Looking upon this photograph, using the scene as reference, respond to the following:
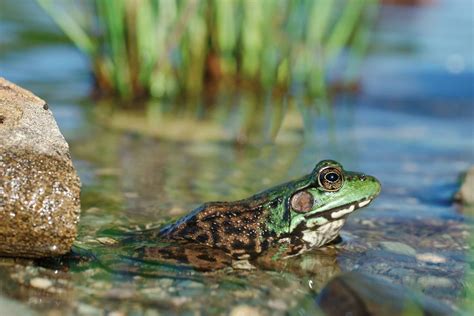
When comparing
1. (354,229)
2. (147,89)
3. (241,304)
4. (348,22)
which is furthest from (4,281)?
(348,22)

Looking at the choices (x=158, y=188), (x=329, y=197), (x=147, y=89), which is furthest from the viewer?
→ (x=147, y=89)

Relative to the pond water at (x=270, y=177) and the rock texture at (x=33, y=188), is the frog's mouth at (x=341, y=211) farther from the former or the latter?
the rock texture at (x=33, y=188)

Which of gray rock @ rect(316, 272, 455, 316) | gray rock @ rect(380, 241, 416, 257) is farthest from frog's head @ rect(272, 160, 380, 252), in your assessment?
gray rock @ rect(316, 272, 455, 316)

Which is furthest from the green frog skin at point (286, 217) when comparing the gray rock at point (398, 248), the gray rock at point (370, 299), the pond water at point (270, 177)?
the gray rock at point (370, 299)

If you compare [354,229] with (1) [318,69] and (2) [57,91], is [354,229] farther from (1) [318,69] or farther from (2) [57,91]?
(2) [57,91]

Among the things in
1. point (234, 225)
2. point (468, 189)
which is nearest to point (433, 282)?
point (234, 225)

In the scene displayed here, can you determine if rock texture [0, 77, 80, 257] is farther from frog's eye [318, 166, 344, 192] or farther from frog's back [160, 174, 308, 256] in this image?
frog's eye [318, 166, 344, 192]
